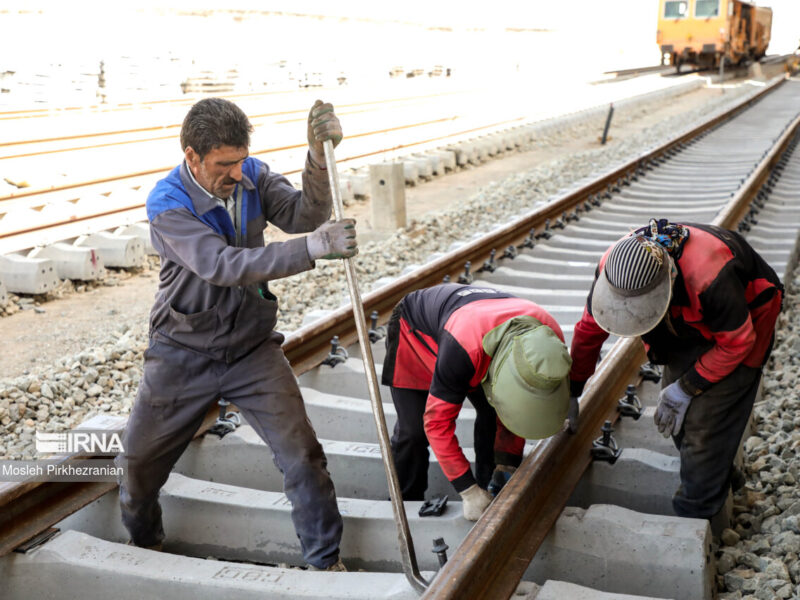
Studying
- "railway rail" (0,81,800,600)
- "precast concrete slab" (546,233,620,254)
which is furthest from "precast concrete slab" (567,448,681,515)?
"precast concrete slab" (546,233,620,254)

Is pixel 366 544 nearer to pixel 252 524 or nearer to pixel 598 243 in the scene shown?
pixel 252 524

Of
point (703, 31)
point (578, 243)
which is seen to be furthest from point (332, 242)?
point (703, 31)

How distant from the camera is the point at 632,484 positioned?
3637 millimetres

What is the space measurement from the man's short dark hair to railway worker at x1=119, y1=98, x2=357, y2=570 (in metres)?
0.01

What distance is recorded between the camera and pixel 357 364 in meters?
4.71

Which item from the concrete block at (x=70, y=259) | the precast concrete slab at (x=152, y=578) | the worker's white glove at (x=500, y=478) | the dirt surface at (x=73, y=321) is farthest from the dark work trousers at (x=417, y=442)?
the concrete block at (x=70, y=259)

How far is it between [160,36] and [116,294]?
2539cm

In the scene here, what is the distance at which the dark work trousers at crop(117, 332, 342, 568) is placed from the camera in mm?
3156

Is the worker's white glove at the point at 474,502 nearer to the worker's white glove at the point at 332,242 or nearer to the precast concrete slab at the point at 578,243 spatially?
the worker's white glove at the point at 332,242

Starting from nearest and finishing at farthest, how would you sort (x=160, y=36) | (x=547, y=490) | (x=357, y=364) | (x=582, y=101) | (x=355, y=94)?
(x=547, y=490)
(x=357, y=364)
(x=582, y=101)
(x=355, y=94)
(x=160, y=36)

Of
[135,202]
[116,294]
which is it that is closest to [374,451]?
[116,294]

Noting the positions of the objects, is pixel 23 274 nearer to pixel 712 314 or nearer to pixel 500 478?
pixel 500 478

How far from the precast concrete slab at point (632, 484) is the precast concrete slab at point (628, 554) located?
42cm

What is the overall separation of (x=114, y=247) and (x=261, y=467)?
467cm
